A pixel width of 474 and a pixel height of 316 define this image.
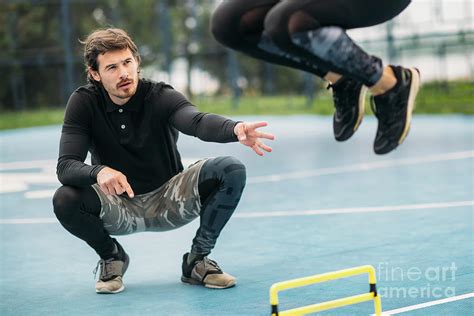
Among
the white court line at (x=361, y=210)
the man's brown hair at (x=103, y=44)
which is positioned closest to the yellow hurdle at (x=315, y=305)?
the man's brown hair at (x=103, y=44)

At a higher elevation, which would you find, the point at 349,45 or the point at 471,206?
the point at 349,45

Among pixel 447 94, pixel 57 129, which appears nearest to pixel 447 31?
pixel 447 94

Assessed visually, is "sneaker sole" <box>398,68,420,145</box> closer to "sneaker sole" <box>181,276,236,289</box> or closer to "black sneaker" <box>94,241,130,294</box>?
"sneaker sole" <box>181,276,236,289</box>

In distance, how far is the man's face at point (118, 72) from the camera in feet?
13.8

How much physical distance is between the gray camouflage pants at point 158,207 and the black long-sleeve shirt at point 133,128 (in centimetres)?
8

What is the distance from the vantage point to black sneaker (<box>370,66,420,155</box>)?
290 centimetres

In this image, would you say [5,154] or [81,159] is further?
[5,154]

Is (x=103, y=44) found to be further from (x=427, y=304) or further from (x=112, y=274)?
(x=427, y=304)

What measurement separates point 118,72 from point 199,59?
18007mm

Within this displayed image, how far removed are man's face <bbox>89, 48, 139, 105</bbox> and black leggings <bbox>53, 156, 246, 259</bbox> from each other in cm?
54

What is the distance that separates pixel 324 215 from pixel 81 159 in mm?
2321

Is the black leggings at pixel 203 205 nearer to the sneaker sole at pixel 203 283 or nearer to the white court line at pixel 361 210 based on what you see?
the sneaker sole at pixel 203 283

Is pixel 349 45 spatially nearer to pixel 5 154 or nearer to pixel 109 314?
pixel 109 314

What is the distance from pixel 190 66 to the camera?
2228 cm
